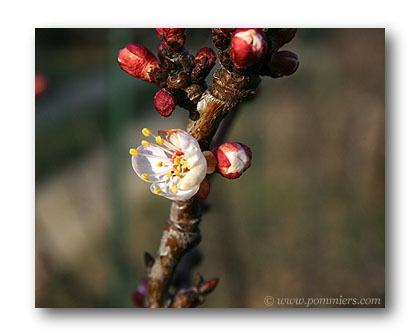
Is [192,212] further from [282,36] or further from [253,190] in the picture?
[253,190]

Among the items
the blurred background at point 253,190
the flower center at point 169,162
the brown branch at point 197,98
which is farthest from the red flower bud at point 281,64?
the blurred background at point 253,190

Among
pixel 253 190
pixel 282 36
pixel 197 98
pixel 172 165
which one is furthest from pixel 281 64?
pixel 253 190

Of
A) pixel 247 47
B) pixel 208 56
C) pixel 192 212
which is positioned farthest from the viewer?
pixel 192 212

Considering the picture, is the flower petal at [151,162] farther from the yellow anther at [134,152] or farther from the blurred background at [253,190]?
the blurred background at [253,190]

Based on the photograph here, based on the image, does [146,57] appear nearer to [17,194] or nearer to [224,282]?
[17,194]

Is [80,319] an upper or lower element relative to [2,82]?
lower

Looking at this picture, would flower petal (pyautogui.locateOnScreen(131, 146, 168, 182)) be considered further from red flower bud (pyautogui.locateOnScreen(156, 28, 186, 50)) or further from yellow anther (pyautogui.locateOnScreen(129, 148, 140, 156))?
red flower bud (pyautogui.locateOnScreen(156, 28, 186, 50))

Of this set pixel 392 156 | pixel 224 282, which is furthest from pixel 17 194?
pixel 224 282
